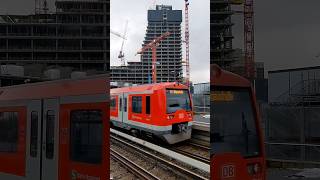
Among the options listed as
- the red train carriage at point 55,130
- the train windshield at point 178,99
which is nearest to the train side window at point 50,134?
the red train carriage at point 55,130

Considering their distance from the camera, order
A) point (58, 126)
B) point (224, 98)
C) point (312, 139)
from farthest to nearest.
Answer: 1. point (312, 139)
2. point (58, 126)
3. point (224, 98)

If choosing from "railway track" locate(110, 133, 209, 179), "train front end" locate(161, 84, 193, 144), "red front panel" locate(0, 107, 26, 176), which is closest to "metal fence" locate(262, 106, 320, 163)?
"red front panel" locate(0, 107, 26, 176)

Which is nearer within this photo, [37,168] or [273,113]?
[37,168]

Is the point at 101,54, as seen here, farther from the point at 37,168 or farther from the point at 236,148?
the point at 37,168

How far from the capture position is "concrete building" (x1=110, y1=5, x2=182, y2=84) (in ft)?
8.38

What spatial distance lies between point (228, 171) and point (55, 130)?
46.9 inches

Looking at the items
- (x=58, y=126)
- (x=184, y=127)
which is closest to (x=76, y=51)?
(x=58, y=126)

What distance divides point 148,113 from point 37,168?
1.30 metres

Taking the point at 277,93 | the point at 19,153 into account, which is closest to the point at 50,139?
the point at 19,153

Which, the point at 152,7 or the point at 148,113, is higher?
the point at 152,7

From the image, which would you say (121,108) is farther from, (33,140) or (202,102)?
(33,140)

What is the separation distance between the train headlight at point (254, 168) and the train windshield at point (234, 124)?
63 millimetres

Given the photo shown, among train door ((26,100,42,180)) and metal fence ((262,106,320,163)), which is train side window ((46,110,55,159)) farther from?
metal fence ((262,106,320,163))

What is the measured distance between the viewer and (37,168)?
372 centimetres
